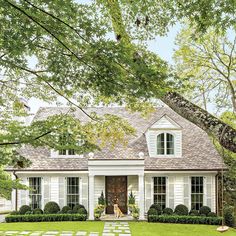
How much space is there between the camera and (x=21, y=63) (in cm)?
673

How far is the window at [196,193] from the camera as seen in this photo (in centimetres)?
2219

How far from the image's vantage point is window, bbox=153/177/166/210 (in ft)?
73.3

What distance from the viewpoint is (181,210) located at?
70.6 ft

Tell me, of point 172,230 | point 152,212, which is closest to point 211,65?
point 152,212

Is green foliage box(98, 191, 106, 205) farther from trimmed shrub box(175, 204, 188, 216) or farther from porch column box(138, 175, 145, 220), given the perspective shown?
trimmed shrub box(175, 204, 188, 216)

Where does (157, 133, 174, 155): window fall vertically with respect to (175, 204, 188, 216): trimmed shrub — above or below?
above

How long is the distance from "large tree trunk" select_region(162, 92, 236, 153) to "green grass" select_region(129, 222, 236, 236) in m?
11.3

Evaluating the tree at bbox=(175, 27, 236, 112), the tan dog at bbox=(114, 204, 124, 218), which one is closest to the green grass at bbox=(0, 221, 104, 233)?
the tan dog at bbox=(114, 204, 124, 218)

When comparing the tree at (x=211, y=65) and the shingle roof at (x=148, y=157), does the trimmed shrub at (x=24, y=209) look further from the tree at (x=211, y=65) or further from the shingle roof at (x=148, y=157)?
the tree at (x=211, y=65)

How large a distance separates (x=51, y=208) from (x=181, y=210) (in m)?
6.55

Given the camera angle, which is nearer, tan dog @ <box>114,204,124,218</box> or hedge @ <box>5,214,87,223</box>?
hedge @ <box>5,214,87,223</box>

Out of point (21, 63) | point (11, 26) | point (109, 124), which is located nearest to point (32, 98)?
point (109, 124)

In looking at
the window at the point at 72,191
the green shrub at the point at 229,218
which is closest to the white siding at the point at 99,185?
the window at the point at 72,191

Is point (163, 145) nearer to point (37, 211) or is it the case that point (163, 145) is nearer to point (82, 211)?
point (82, 211)
